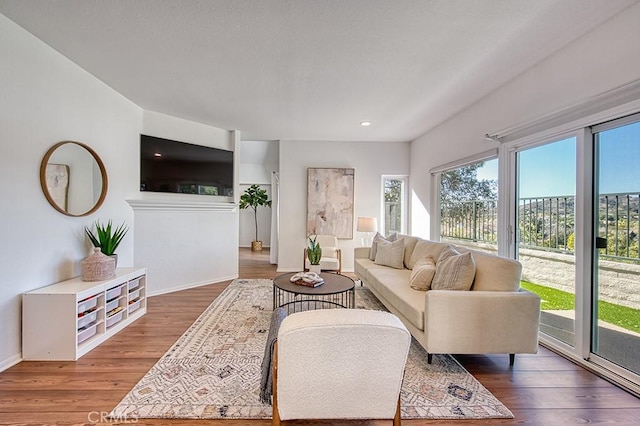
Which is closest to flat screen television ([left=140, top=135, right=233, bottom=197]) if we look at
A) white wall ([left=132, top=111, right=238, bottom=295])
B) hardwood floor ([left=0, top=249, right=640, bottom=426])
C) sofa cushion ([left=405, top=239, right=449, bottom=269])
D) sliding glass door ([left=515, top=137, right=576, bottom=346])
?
white wall ([left=132, top=111, right=238, bottom=295])

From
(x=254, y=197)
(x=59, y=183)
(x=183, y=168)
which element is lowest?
(x=59, y=183)

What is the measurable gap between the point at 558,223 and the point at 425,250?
1.35 m

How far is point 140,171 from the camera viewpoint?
4059 millimetres

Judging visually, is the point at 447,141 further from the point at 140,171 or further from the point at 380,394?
the point at 140,171

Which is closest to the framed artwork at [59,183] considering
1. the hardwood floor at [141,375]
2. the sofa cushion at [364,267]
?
the hardwood floor at [141,375]

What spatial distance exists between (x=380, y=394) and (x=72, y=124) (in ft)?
11.6

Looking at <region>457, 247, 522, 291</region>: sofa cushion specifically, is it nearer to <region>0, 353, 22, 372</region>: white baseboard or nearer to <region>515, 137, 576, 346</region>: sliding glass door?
<region>515, 137, 576, 346</region>: sliding glass door

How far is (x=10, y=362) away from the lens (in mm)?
2242

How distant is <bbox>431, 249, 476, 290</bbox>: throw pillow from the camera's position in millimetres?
2457

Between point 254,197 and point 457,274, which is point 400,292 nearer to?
point 457,274

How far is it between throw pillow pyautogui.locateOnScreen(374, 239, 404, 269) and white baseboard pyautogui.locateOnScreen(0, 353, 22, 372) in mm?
3779

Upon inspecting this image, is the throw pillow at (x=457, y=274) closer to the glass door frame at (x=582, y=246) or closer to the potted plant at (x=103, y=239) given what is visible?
the glass door frame at (x=582, y=246)

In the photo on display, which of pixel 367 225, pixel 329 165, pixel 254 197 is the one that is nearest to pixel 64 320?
pixel 367 225

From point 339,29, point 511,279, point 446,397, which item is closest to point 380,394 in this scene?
point 446,397
